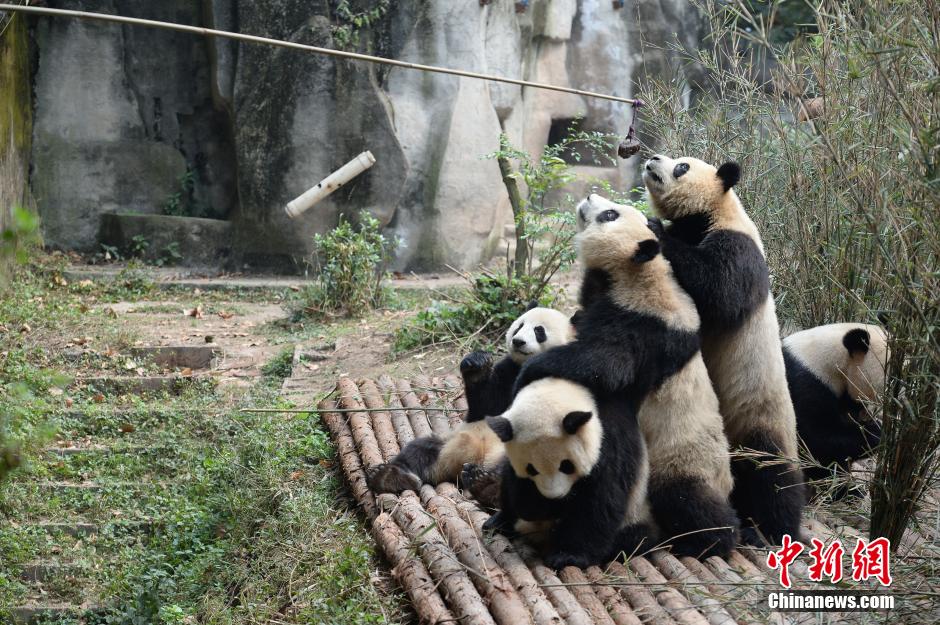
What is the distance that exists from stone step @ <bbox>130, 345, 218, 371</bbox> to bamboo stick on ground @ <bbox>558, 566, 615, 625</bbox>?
16.7ft

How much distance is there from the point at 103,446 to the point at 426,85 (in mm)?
6795

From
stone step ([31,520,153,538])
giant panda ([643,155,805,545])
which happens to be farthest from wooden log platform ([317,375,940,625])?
stone step ([31,520,153,538])

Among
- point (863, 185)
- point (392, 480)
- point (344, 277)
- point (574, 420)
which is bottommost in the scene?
point (344, 277)

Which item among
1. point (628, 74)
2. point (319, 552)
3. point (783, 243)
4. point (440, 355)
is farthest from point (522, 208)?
point (628, 74)

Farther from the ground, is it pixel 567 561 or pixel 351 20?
pixel 351 20

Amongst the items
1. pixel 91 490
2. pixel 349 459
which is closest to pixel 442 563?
pixel 349 459

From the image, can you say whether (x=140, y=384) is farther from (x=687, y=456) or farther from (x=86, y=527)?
(x=687, y=456)

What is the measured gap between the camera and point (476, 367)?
182 inches

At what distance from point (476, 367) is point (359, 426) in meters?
1.19

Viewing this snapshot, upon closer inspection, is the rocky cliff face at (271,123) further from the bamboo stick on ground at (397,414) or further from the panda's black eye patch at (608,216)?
the panda's black eye patch at (608,216)

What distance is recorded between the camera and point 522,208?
788 cm

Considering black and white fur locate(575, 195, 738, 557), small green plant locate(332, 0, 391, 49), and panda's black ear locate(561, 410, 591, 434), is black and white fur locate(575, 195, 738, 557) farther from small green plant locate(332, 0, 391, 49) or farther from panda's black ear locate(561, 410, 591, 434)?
small green plant locate(332, 0, 391, 49)

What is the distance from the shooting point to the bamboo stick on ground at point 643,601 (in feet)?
11.1

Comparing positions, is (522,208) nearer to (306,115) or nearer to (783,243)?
(783,243)
